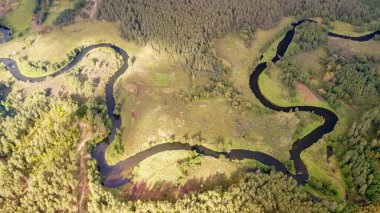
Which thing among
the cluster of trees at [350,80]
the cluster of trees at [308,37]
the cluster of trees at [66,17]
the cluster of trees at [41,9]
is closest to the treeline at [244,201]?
the cluster of trees at [350,80]

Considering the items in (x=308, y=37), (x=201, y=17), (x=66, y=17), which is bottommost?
(x=66, y=17)

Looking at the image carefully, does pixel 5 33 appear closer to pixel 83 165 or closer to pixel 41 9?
pixel 41 9

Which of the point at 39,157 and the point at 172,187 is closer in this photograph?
the point at 172,187

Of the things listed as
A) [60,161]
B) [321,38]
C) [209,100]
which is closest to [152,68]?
[209,100]

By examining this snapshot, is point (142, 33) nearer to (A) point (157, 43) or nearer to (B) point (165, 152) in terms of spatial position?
(A) point (157, 43)

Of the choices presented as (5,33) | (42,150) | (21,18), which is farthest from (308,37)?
(5,33)

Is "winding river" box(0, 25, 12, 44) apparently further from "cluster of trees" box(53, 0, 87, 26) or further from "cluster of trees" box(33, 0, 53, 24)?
"cluster of trees" box(53, 0, 87, 26)

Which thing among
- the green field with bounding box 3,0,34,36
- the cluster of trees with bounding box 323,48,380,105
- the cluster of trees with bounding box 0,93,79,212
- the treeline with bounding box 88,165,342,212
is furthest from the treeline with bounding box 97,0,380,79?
the treeline with bounding box 88,165,342,212

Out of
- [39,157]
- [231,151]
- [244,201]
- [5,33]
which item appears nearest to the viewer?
[244,201]
